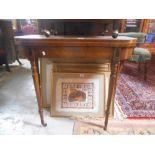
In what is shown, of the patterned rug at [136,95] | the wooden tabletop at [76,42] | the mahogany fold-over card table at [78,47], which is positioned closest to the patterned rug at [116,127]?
the patterned rug at [136,95]

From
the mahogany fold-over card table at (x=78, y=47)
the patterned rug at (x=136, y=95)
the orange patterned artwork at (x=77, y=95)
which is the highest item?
the mahogany fold-over card table at (x=78, y=47)

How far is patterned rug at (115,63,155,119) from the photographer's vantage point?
1.83 meters

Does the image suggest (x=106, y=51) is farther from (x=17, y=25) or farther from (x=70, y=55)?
(x=17, y=25)

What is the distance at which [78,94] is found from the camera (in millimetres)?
1763

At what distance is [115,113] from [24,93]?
115cm

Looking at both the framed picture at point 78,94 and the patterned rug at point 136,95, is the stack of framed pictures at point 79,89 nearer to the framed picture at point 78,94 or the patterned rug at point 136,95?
the framed picture at point 78,94

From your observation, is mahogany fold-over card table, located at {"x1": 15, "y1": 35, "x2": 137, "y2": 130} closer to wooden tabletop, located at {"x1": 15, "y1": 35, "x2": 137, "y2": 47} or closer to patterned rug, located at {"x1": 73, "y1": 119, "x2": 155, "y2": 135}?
wooden tabletop, located at {"x1": 15, "y1": 35, "x2": 137, "y2": 47}

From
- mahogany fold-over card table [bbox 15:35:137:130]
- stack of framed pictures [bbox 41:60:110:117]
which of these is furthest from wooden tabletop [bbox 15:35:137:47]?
stack of framed pictures [bbox 41:60:110:117]

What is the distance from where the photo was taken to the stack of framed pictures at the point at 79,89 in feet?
5.72

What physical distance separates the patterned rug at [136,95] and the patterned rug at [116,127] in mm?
116

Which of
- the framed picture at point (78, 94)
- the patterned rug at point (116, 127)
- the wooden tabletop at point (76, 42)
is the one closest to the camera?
the wooden tabletop at point (76, 42)

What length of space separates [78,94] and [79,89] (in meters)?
0.05

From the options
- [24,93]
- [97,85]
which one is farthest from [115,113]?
[24,93]
